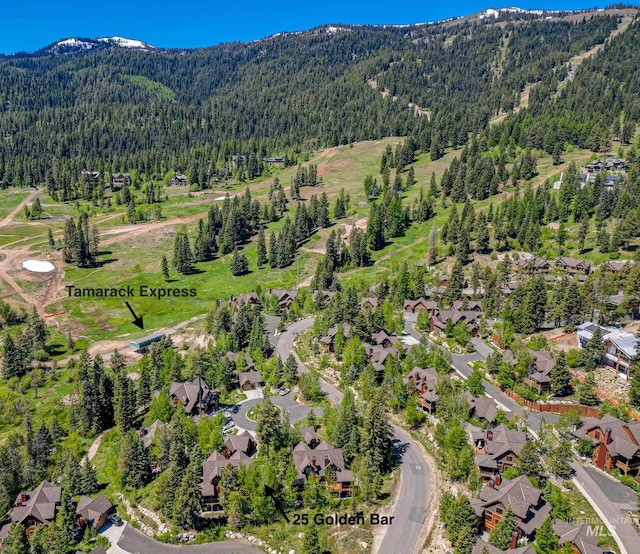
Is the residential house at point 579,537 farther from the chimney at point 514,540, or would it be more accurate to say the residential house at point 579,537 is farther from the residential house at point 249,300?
the residential house at point 249,300

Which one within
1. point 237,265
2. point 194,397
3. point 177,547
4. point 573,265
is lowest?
point 177,547

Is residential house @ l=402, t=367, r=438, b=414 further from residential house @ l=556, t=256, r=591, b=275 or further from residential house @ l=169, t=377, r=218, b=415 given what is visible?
residential house @ l=556, t=256, r=591, b=275

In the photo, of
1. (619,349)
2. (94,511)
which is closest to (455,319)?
(619,349)

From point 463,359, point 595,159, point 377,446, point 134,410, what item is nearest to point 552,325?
point 463,359

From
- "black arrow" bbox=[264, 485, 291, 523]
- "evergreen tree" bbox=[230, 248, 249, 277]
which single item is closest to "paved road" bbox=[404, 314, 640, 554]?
"black arrow" bbox=[264, 485, 291, 523]

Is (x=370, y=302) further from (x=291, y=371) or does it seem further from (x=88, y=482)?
(x=88, y=482)

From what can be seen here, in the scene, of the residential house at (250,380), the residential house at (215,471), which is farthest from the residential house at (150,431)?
the residential house at (250,380)

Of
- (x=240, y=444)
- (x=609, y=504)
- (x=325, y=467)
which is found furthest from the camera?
(x=240, y=444)
